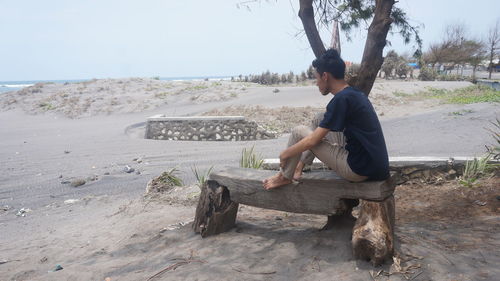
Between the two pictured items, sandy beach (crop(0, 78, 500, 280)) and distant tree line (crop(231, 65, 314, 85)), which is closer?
sandy beach (crop(0, 78, 500, 280))

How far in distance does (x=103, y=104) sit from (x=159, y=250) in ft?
57.9

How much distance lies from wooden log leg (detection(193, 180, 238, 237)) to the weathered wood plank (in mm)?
93

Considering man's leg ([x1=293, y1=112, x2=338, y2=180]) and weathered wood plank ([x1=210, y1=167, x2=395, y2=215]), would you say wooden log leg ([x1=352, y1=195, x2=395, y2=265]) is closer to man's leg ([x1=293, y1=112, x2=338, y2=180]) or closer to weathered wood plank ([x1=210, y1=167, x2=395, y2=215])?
weathered wood plank ([x1=210, y1=167, x2=395, y2=215])

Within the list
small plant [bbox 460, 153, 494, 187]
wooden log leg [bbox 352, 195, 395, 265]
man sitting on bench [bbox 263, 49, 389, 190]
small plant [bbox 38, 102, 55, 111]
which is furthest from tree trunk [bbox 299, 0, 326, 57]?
small plant [bbox 38, 102, 55, 111]

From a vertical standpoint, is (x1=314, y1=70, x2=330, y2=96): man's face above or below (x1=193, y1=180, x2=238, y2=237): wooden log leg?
above

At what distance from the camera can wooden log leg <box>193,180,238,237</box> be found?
14.5 ft

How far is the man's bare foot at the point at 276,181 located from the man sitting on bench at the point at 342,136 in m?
0.10

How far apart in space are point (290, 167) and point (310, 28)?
2266 mm

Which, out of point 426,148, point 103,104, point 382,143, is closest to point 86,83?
point 103,104

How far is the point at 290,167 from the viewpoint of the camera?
375 cm

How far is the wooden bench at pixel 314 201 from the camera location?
3.30 m

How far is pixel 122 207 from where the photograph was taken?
6.47 m

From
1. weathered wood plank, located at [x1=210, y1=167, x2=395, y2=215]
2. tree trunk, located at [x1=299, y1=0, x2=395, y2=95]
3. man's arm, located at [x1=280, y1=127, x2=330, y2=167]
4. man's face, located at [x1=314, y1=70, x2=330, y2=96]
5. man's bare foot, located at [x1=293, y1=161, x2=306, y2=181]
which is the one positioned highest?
tree trunk, located at [x1=299, y1=0, x2=395, y2=95]

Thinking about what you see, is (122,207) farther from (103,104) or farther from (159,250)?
(103,104)
